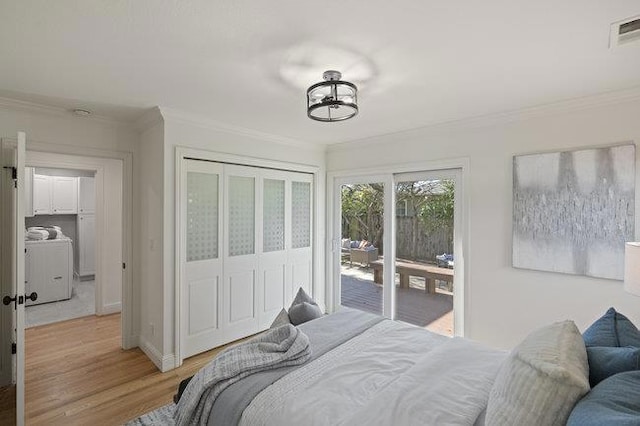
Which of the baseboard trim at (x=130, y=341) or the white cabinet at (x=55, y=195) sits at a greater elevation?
the white cabinet at (x=55, y=195)

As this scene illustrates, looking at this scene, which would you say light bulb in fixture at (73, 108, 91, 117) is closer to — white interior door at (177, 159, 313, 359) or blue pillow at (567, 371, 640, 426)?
white interior door at (177, 159, 313, 359)

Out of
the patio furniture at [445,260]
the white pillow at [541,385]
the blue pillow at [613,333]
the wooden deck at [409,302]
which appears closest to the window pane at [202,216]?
the wooden deck at [409,302]

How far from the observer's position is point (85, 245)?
6305 mm

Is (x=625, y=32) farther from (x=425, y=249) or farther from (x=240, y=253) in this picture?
(x=240, y=253)

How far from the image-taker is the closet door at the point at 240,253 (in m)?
3.53

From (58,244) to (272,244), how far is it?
381 centimetres

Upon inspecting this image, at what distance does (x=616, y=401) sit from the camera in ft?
2.98

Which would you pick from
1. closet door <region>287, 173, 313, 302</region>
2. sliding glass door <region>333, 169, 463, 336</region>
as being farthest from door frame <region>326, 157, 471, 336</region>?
closet door <region>287, 173, 313, 302</region>

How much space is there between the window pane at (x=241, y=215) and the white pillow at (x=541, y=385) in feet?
9.53

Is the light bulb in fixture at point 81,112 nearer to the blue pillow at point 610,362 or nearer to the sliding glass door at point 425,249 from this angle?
the sliding glass door at point 425,249

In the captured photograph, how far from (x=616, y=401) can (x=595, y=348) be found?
0.47 meters

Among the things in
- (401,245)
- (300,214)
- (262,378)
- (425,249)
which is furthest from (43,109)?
(425,249)

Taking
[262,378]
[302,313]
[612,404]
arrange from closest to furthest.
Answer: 1. [612,404]
2. [262,378]
3. [302,313]

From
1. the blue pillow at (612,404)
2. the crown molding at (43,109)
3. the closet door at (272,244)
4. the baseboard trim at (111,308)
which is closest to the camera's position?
the blue pillow at (612,404)
